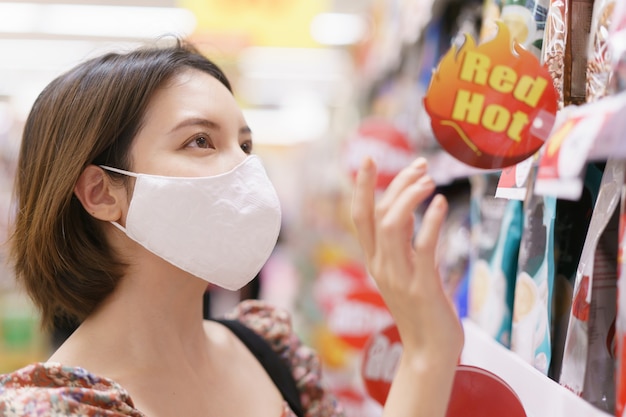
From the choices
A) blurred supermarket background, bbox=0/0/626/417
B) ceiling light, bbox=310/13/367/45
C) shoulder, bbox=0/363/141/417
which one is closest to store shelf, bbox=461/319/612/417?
blurred supermarket background, bbox=0/0/626/417

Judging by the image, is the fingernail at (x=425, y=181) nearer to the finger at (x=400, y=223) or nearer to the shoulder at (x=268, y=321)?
the finger at (x=400, y=223)

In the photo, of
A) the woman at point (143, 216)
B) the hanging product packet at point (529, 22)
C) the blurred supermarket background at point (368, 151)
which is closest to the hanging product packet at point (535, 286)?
the blurred supermarket background at point (368, 151)

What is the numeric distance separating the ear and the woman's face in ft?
0.21

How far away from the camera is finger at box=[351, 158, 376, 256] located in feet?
2.74

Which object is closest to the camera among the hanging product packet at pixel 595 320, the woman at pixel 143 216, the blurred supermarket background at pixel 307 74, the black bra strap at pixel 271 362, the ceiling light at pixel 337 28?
the hanging product packet at pixel 595 320

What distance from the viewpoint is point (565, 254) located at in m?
1.17

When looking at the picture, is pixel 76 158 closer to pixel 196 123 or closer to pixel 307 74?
pixel 196 123

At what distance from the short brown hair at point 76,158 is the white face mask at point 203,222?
0.08m

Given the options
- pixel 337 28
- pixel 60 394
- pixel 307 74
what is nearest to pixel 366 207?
pixel 60 394

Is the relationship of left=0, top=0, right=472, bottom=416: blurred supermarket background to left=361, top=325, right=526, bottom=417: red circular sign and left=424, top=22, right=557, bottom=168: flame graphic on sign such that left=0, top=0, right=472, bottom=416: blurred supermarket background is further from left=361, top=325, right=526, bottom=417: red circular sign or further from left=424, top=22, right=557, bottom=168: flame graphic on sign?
left=361, top=325, right=526, bottom=417: red circular sign

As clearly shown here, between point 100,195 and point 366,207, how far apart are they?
63 cm

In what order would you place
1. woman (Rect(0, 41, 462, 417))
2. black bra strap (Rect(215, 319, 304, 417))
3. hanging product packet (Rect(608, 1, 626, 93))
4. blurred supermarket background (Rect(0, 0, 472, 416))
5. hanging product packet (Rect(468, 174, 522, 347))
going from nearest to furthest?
hanging product packet (Rect(608, 1, 626, 93)), woman (Rect(0, 41, 462, 417)), hanging product packet (Rect(468, 174, 522, 347)), black bra strap (Rect(215, 319, 304, 417)), blurred supermarket background (Rect(0, 0, 472, 416))

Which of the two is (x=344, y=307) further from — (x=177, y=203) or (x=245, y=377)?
(x=177, y=203)

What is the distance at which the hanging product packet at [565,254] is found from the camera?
3.76ft
